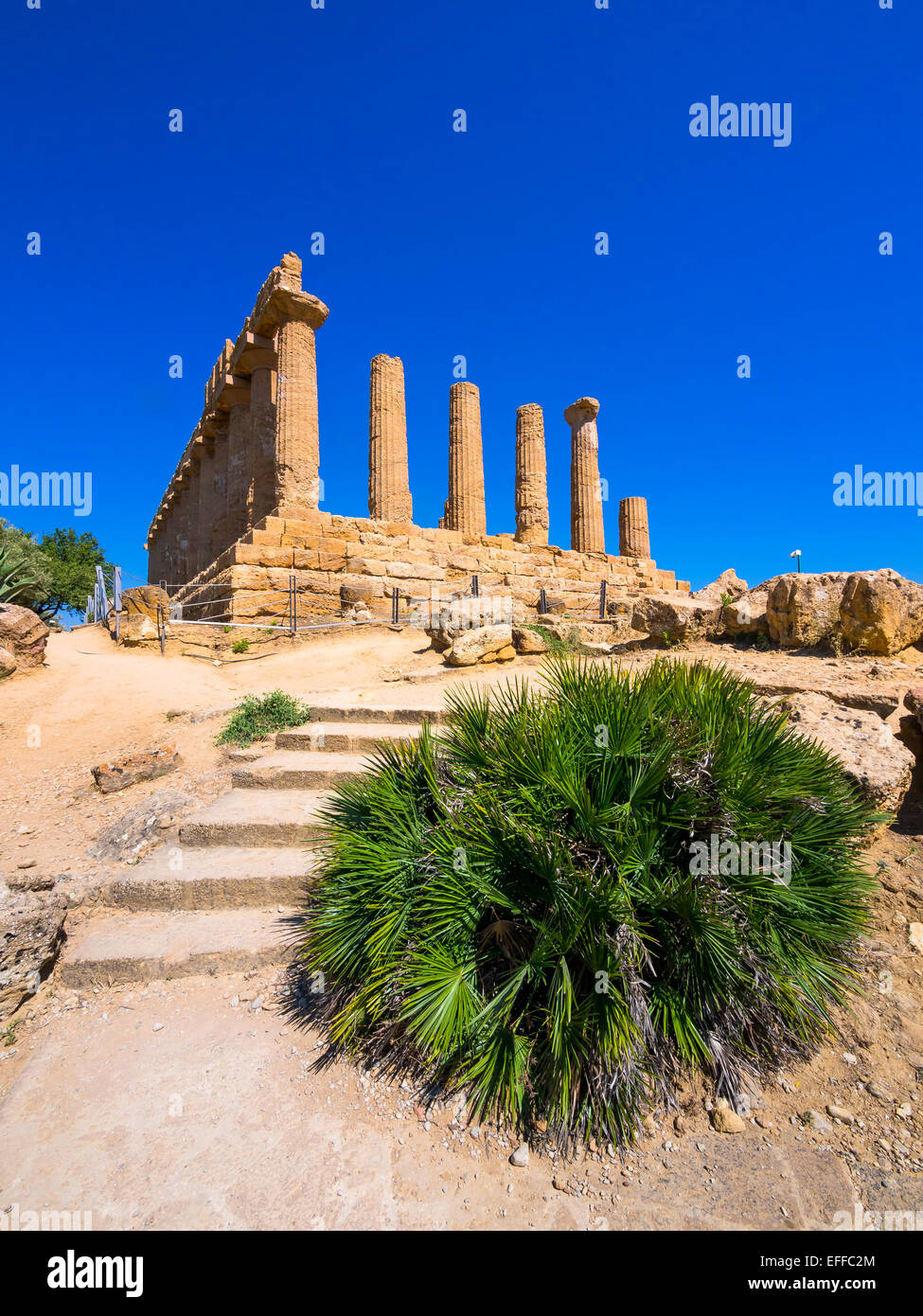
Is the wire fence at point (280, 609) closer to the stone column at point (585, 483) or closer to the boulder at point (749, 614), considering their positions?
the boulder at point (749, 614)

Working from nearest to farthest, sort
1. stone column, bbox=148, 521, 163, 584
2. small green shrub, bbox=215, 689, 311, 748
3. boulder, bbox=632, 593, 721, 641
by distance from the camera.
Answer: small green shrub, bbox=215, 689, 311, 748 → boulder, bbox=632, 593, 721, 641 → stone column, bbox=148, 521, 163, 584

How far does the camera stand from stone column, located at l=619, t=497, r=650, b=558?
25.2m

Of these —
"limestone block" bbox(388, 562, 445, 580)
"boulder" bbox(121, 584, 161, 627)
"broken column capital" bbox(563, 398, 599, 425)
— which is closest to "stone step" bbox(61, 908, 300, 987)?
"boulder" bbox(121, 584, 161, 627)

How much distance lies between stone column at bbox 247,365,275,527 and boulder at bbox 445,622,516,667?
33.6 feet

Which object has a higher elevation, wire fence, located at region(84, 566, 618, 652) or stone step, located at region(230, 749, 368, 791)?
wire fence, located at region(84, 566, 618, 652)

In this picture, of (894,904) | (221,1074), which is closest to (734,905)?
(894,904)

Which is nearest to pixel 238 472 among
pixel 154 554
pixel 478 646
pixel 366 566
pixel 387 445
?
pixel 387 445

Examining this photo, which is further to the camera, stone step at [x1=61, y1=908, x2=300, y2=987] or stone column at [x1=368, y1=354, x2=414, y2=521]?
stone column at [x1=368, y1=354, x2=414, y2=521]

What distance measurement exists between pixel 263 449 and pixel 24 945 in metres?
16.0

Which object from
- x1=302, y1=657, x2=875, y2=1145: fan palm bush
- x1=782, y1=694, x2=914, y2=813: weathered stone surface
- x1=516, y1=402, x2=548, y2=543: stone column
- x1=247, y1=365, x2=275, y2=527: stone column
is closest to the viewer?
x1=302, y1=657, x2=875, y2=1145: fan palm bush

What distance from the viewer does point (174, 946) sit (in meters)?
3.47

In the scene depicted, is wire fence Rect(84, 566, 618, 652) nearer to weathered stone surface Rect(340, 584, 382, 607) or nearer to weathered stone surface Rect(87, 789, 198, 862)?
weathered stone surface Rect(340, 584, 382, 607)

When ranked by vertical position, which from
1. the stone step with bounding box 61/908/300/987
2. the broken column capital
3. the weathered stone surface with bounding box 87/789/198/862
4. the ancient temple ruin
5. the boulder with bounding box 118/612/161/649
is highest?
the broken column capital

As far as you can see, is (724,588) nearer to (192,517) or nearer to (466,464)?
(466,464)
